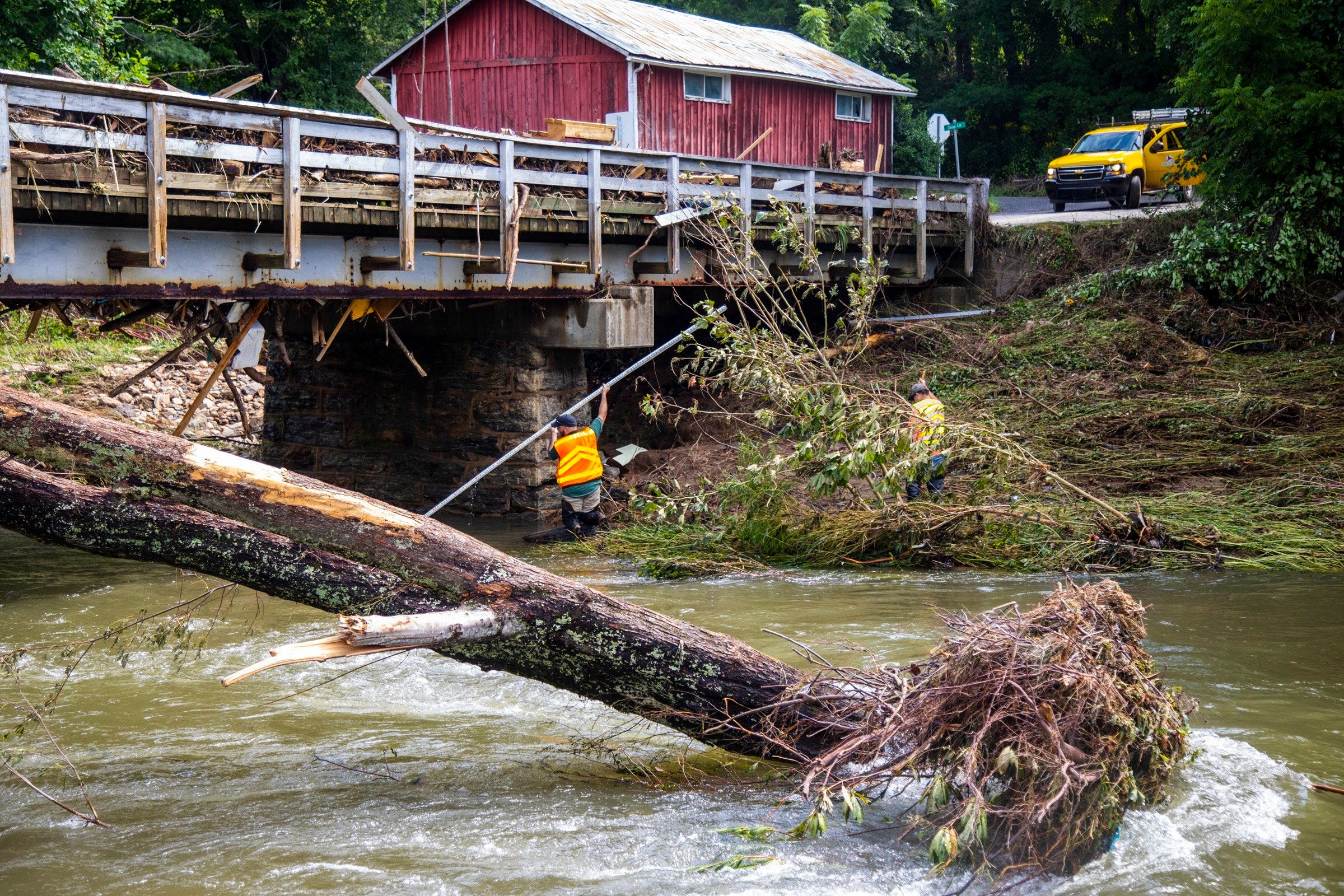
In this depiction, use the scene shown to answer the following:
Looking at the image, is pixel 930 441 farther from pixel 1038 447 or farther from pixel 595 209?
pixel 595 209

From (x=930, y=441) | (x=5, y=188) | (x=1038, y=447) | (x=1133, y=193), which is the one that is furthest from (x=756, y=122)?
(x=5, y=188)

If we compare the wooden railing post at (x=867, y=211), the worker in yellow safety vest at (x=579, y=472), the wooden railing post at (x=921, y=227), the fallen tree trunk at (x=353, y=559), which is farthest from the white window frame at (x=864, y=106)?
the fallen tree trunk at (x=353, y=559)

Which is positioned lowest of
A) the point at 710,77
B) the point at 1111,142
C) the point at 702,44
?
the point at 1111,142

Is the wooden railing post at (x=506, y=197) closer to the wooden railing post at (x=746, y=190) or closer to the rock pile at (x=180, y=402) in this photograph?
the wooden railing post at (x=746, y=190)

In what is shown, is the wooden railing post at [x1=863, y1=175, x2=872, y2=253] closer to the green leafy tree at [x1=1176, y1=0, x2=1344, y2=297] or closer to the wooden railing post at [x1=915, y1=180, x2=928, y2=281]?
the wooden railing post at [x1=915, y1=180, x2=928, y2=281]

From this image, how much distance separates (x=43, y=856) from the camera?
18.2 ft

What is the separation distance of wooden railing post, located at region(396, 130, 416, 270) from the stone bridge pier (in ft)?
5.80

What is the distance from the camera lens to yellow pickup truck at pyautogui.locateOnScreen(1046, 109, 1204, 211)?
2456cm

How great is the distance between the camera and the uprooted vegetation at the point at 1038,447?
35.0 ft

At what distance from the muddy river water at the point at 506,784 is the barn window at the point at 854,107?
20609 millimetres

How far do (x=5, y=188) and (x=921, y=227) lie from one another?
1322 centimetres

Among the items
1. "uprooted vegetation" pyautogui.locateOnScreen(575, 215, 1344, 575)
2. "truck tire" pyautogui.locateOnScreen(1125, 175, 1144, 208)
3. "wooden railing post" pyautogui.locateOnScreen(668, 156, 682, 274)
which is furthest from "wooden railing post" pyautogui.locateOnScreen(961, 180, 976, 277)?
"wooden railing post" pyautogui.locateOnScreen(668, 156, 682, 274)

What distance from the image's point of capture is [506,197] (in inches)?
495

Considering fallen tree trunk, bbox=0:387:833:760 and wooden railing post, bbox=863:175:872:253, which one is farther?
wooden railing post, bbox=863:175:872:253
